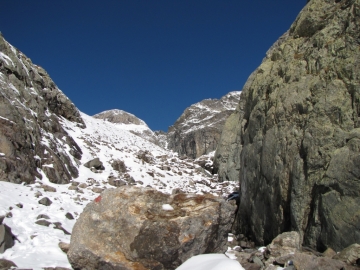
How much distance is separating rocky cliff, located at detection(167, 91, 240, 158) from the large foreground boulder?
6338 centimetres

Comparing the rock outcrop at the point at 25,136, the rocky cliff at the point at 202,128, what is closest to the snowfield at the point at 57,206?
the rock outcrop at the point at 25,136

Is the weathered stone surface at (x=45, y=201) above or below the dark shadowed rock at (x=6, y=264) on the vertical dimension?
above

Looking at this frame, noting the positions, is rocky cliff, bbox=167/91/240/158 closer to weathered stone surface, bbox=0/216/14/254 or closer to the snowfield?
the snowfield

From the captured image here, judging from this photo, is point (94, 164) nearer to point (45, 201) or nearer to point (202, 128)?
point (45, 201)

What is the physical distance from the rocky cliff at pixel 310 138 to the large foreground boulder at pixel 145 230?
230cm

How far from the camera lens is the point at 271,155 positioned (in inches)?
441

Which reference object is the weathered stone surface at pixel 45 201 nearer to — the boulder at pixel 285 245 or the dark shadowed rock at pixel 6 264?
the dark shadowed rock at pixel 6 264

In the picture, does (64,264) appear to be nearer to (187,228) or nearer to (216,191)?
(187,228)

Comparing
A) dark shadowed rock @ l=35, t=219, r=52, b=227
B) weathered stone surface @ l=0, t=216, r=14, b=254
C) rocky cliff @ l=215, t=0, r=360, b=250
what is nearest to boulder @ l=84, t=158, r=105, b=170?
dark shadowed rock @ l=35, t=219, r=52, b=227

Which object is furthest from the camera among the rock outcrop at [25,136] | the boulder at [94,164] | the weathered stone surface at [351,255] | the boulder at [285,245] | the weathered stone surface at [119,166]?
the weathered stone surface at [119,166]

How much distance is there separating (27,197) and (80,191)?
443 centimetres

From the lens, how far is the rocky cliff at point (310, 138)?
26.5ft

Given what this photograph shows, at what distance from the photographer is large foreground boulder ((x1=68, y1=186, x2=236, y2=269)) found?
8.27m

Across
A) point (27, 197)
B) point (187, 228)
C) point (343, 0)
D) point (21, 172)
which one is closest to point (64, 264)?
point (187, 228)
